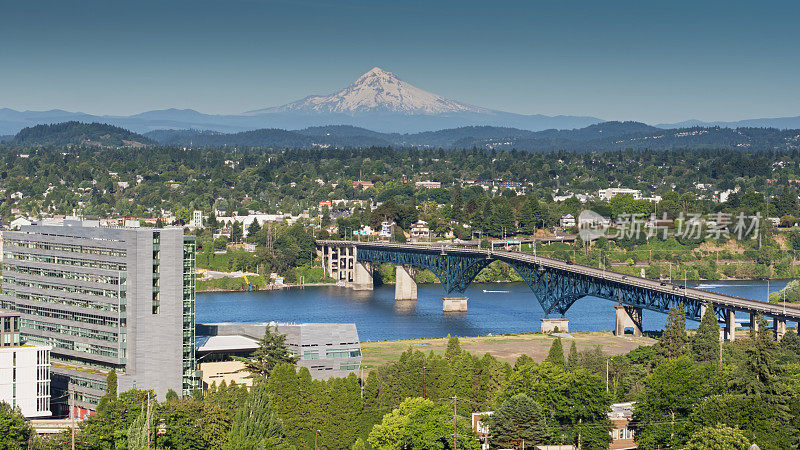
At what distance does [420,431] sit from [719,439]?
1351 cm

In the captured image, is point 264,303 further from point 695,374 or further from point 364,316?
point 695,374

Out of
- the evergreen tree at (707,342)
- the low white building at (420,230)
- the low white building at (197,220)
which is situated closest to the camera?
the evergreen tree at (707,342)

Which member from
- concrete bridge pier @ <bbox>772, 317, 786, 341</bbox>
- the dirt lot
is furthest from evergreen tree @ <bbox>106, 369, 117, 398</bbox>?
concrete bridge pier @ <bbox>772, 317, 786, 341</bbox>

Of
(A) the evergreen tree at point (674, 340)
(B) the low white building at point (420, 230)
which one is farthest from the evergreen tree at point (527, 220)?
(A) the evergreen tree at point (674, 340)

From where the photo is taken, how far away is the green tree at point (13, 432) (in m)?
50.3

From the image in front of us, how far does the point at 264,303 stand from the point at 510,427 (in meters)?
74.5

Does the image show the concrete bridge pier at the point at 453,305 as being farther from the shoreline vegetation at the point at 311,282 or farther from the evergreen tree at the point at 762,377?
the evergreen tree at the point at 762,377

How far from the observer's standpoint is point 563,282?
109m

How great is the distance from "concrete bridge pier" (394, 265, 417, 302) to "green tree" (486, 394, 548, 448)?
264 feet

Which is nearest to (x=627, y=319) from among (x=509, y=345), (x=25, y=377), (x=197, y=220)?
(x=509, y=345)

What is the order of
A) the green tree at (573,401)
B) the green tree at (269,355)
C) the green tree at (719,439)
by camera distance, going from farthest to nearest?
the green tree at (269,355) < the green tree at (573,401) < the green tree at (719,439)

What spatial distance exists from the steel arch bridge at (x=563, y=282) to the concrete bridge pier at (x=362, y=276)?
2.93 feet

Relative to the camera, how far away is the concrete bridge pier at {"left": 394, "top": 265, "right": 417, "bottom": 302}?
136038mm

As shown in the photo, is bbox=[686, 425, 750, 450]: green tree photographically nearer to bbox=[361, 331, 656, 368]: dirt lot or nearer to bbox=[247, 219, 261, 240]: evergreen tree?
bbox=[361, 331, 656, 368]: dirt lot
